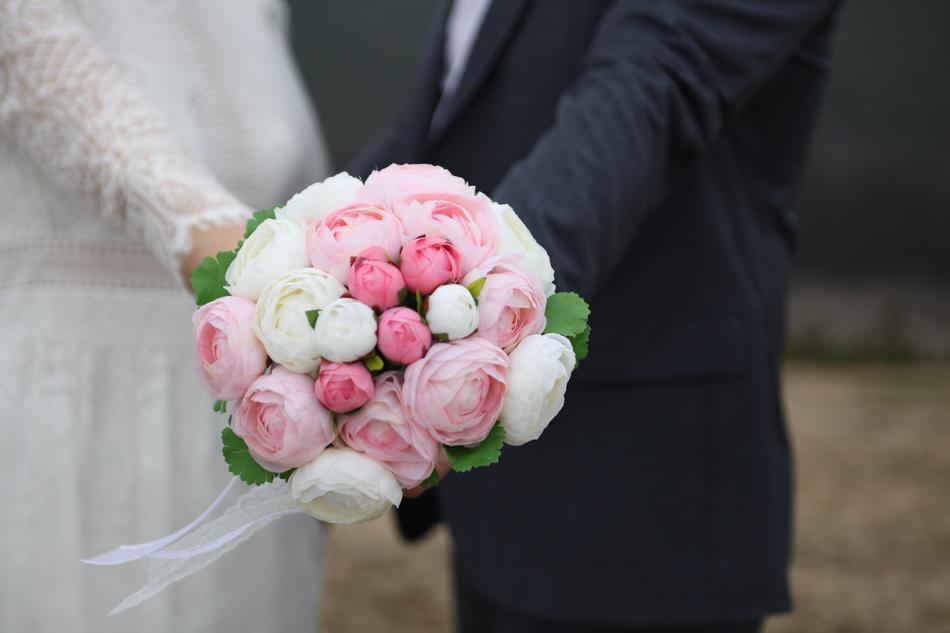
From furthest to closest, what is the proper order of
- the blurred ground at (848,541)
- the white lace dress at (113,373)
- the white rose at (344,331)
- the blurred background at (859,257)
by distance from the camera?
the blurred background at (859,257) → the blurred ground at (848,541) → the white lace dress at (113,373) → the white rose at (344,331)

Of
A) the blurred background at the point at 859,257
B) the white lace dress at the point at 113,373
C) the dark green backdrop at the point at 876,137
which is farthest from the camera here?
the dark green backdrop at the point at 876,137

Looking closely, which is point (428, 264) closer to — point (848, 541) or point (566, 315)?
point (566, 315)

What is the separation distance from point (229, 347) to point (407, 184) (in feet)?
0.63

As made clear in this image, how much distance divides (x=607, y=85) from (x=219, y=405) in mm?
607

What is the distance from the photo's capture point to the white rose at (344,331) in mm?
680

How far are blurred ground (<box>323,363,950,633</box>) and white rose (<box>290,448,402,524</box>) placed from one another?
258cm

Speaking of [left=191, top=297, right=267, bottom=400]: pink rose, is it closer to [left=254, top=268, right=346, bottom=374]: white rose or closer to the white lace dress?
[left=254, top=268, right=346, bottom=374]: white rose

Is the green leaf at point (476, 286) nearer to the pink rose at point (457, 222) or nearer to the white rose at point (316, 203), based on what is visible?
the pink rose at point (457, 222)

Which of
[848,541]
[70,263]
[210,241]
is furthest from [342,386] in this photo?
[848,541]

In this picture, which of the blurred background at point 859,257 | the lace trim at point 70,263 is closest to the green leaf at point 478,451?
the lace trim at point 70,263

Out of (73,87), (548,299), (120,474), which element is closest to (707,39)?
(548,299)

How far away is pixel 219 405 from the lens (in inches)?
31.1

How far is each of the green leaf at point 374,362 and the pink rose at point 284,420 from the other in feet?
0.15

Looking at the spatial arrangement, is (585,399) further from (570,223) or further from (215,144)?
(215,144)
